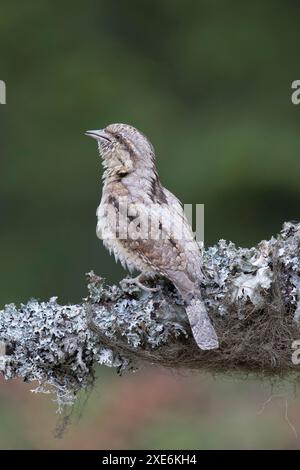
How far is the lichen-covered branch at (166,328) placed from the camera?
327cm

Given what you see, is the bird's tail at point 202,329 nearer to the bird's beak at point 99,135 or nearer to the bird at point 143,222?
the bird at point 143,222

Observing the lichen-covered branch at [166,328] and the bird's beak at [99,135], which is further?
the bird's beak at [99,135]

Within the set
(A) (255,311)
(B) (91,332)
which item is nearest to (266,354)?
(A) (255,311)

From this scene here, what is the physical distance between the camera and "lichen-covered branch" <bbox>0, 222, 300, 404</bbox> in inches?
129

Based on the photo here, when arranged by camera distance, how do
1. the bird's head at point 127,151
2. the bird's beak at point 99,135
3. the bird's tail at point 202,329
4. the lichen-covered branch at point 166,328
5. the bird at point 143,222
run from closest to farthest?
the bird's tail at point 202,329, the lichen-covered branch at point 166,328, the bird at point 143,222, the bird's head at point 127,151, the bird's beak at point 99,135

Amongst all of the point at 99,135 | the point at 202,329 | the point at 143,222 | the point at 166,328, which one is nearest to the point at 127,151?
the point at 99,135

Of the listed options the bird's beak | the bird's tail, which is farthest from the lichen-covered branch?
the bird's beak

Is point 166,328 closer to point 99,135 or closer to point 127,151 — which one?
point 127,151

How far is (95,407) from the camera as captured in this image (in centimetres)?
676

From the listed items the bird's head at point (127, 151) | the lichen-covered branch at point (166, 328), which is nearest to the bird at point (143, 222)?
the bird's head at point (127, 151)

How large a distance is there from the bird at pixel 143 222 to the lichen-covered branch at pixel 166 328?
0.10 m

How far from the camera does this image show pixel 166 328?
3.33m

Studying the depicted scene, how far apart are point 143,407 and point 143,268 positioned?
309 centimetres
